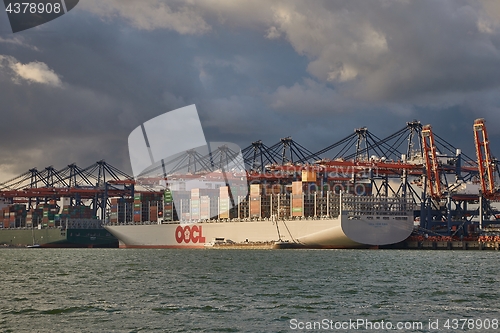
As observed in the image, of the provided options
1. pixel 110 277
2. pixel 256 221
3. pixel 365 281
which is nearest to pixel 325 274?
pixel 365 281

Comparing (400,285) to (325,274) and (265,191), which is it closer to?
(325,274)

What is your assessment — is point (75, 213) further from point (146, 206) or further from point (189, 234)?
point (189, 234)

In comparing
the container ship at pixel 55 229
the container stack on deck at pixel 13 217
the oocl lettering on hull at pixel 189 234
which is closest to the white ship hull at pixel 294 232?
the oocl lettering on hull at pixel 189 234

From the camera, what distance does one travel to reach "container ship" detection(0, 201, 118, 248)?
5133 inches

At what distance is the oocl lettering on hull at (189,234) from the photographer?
106 metres

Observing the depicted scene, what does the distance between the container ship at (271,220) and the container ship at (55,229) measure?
1066 centimetres

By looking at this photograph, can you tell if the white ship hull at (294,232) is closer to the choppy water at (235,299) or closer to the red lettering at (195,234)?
the red lettering at (195,234)

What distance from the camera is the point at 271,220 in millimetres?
95312

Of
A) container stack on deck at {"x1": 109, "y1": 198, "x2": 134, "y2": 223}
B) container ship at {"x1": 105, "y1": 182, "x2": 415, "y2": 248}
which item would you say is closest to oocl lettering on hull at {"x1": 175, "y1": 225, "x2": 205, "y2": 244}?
container ship at {"x1": 105, "y1": 182, "x2": 415, "y2": 248}

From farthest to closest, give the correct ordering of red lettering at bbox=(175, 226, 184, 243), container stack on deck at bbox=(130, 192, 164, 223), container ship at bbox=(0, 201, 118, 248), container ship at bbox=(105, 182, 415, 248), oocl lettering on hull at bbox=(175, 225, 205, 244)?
container ship at bbox=(0, 201, 118, 248) < container stack on deck at bbox=(130, 192, 164, 223) < red lettering at bbox=(175, 226, 184, 243) < oocl lettering on hull at bbox=(175, 225, 205, 244) < container ship at bbox=(105, 182, 415, 248)

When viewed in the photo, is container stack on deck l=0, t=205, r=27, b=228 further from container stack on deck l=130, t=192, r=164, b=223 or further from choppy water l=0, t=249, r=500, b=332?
choppy water l=0, t=249, r=500, b=332

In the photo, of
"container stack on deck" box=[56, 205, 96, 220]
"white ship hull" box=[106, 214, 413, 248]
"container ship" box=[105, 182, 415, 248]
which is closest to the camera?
"white ship hull" box=[106, 214, 413, 248]

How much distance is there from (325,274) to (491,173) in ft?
166

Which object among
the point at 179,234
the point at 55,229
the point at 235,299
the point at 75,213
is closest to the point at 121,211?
the point at 75,213
